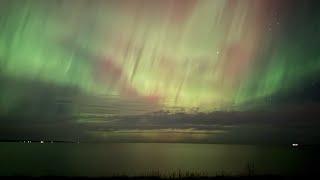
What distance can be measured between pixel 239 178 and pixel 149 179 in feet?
27.0

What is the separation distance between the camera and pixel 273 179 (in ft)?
119

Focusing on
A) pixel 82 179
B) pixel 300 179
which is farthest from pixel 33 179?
pixel 300 179

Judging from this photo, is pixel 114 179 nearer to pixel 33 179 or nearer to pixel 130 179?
pixel 130 179

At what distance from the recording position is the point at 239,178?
38062 millimetres

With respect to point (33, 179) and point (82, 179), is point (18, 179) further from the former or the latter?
point (82, 179)

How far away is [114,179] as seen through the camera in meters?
37.9

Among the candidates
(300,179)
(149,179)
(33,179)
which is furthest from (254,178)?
(33,179)

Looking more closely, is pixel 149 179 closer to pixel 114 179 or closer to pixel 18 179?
pixel 114 179

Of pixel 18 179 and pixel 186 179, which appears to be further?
pixel 186 179

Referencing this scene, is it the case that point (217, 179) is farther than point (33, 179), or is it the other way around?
point (217, 179)

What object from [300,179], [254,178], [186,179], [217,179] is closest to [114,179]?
[186,179]

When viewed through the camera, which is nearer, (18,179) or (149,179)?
(18,179)

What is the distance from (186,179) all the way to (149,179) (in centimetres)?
333

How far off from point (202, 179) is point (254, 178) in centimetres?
477
